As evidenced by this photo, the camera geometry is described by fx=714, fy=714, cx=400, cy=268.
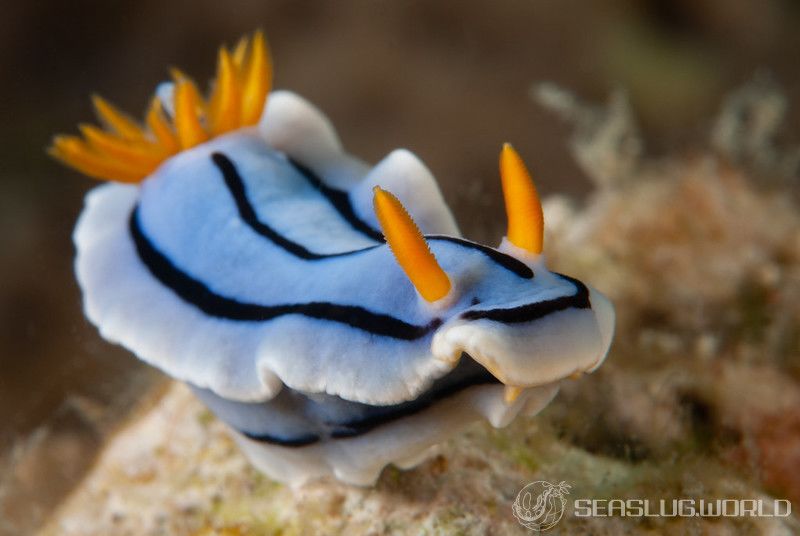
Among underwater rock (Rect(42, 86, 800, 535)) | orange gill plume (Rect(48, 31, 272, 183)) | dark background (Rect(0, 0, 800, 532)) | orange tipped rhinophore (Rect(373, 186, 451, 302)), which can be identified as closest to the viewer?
orange tipped rhinophore (Rect(373, 186, 451, 302))

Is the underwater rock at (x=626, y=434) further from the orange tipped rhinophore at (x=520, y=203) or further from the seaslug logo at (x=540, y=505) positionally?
the orange tipped rhinophore at (x=520, y=203)

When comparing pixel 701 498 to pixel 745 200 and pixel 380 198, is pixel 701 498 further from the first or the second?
pixel 745 200

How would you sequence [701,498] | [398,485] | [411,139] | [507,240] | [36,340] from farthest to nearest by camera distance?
[411,139] < [36,340] < [398,485] < [701,498] < [507,240]

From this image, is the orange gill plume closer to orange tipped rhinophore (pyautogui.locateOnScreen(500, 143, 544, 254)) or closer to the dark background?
orange tipped rhinophore (pyautogui.locateOnScreen(500, 143, 544, 254))

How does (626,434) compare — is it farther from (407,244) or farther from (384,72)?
(384,72)

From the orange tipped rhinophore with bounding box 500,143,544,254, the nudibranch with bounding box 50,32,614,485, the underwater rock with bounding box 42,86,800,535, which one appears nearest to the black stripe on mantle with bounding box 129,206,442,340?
the nudibranch with bounding box 50,32,614,485

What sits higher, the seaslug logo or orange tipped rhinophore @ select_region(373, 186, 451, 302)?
orange tipped rhinophore @ select_region(373, 186, 451, 302)

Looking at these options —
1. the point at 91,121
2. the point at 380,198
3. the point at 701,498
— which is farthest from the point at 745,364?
the point at 91,121
